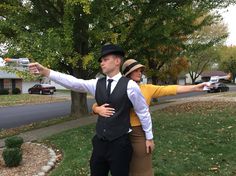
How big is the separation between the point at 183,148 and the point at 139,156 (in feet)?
15.6

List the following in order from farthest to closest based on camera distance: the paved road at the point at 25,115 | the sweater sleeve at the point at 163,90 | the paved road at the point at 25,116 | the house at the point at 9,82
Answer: the house at the point at 9,82 → the paved road at the point at 25,115 → the paved road at the point at 25,116 → the sweater sleeve at the point at 163,90

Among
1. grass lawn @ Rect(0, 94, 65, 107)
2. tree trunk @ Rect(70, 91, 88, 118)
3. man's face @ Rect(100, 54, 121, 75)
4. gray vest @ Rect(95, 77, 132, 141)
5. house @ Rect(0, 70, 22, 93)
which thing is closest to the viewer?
gray vest @ Rect(95, 77, 132, 141)

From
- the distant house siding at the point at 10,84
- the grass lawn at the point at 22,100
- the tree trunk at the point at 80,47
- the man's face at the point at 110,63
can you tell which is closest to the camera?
the man's face at the point at 110,63

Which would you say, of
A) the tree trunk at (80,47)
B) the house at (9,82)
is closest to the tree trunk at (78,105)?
the tree trunk at (80,47)

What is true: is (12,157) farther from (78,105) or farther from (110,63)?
(78,105)

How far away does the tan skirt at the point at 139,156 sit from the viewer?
416cm

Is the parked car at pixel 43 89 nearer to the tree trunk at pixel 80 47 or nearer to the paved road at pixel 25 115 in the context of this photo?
the paved road at pixel 25 115

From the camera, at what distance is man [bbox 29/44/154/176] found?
3977 mm

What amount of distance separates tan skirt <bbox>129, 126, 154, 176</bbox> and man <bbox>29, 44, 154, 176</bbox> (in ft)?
0.20

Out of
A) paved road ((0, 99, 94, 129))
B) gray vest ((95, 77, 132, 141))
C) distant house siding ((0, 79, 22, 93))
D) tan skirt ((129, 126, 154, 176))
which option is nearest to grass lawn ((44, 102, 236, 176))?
tan skirt ((129, 126, 154, 176))

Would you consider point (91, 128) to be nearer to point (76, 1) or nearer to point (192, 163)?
point (76, 1)

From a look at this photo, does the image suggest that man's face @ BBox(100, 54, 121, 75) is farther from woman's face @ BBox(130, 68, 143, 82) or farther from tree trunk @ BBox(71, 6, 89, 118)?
tree trunk @ BBox(71, 6, 89, 118)

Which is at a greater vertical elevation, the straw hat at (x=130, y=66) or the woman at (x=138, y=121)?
the straw hat at (x=130, y=66)

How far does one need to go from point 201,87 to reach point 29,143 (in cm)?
695
